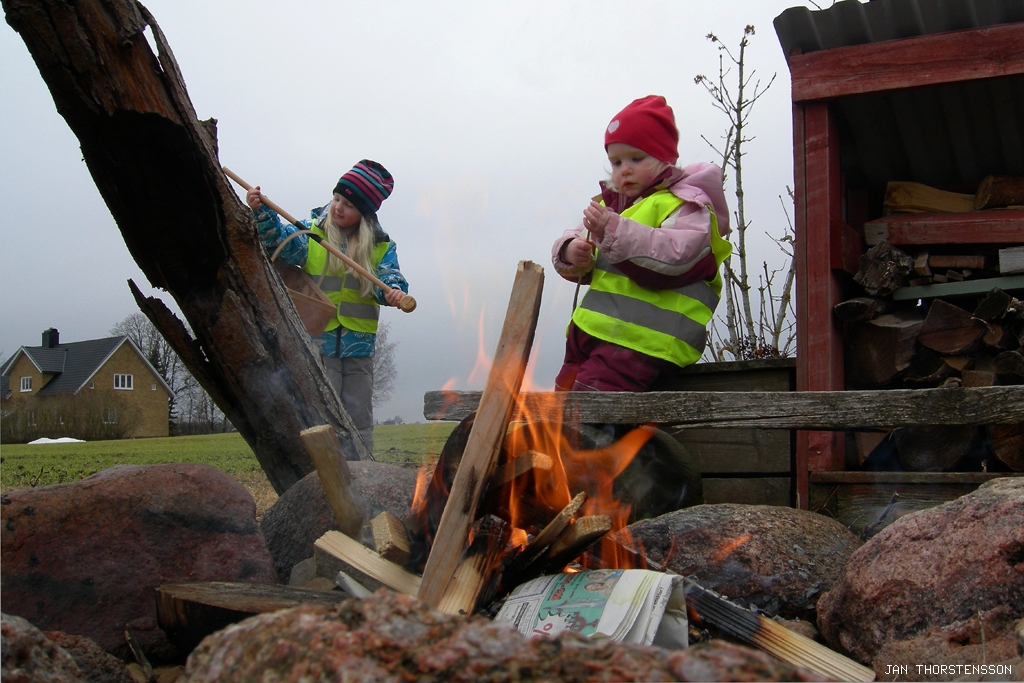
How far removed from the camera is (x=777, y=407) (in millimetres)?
2893

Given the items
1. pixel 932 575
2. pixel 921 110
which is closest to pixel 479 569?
pixel 932 575

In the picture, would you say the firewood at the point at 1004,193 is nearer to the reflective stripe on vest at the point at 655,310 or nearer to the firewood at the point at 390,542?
the reflective stripe on vest at the point at 655,310

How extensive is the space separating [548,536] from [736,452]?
190 centimetres

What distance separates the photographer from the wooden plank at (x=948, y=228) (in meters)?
4.13

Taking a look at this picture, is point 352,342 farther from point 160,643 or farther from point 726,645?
point 726,645

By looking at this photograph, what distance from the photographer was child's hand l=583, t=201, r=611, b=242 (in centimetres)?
323

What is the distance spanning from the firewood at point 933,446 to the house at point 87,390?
7197 millimetres

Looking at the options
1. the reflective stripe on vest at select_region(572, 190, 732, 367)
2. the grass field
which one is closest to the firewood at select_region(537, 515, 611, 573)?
the grass field

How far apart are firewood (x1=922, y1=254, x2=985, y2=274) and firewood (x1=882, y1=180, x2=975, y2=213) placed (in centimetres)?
34

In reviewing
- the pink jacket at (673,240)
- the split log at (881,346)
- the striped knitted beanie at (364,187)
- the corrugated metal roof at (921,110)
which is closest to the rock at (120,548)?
the pink jacket at (673,240)

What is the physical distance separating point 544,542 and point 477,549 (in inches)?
7.5

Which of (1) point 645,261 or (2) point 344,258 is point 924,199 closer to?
(1) point 645,261

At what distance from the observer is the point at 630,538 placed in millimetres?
2488

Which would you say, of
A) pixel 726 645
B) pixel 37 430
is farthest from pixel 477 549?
pixel 37 430
